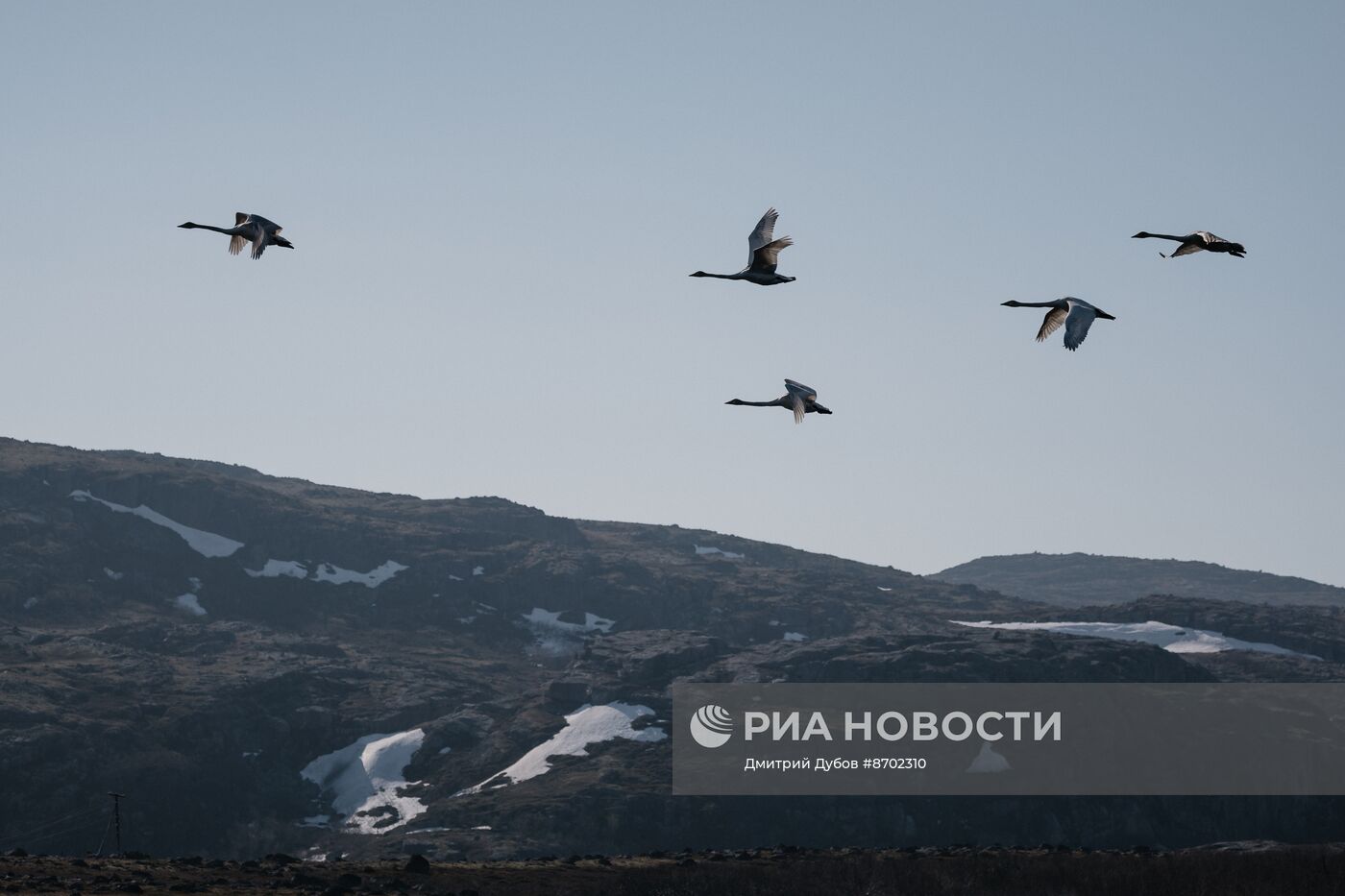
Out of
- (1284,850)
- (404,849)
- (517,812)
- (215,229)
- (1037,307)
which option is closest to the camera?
(1037,307)

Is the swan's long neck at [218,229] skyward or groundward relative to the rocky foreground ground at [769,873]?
skyward

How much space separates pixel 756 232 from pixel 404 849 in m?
131

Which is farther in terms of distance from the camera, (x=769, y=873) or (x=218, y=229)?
(x=769, y=873)

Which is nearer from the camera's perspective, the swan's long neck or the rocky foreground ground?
the swan's long neck

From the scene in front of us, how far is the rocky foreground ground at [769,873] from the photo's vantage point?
105125 millimetres

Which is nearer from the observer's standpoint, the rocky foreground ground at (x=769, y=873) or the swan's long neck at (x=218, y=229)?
the swan's long neck at (x=218, y=229)

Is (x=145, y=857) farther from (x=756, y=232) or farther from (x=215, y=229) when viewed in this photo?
(x=756, y=232)

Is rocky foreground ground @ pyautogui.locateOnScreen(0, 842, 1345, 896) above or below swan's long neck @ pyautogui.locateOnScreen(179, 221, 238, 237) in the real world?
below

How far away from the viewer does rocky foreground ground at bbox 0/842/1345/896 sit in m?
105

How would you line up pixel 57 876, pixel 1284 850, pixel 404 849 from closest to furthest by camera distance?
pixel 57 876 → pixel 1284 850 → pixel 404 849

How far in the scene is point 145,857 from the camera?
11444 cm

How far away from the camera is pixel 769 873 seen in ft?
411

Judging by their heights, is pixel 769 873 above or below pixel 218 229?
below

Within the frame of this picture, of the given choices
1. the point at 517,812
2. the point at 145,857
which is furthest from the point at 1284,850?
the point at 145,857
